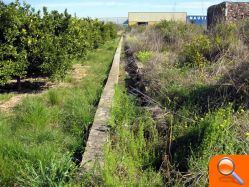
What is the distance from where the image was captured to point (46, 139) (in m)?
5.37

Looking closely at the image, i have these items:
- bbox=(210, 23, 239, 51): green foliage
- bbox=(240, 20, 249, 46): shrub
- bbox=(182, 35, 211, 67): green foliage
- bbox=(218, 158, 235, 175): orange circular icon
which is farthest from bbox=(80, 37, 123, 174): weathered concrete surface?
bbox=(240, 20, 249, 46): shrub

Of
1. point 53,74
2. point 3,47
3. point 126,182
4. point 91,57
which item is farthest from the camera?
point 91,57

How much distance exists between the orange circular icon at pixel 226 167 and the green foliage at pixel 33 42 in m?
7.64

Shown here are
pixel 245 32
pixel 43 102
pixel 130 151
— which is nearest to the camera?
pixel 130 151

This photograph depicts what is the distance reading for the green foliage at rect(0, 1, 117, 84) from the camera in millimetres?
8891

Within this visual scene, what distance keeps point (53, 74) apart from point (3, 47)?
5.02ft

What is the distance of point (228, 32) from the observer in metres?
12.4

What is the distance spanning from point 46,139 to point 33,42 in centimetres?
447

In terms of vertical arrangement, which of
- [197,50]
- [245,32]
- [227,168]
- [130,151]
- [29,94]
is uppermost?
[245,32]

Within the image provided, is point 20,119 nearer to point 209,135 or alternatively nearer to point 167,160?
point 167,160

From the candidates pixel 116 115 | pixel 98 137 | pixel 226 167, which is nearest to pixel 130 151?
pixel 98 137

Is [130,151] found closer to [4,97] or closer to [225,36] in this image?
[4,97]

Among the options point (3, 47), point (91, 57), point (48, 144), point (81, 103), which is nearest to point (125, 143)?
point (48, 144)

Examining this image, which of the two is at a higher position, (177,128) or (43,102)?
(177,128)
